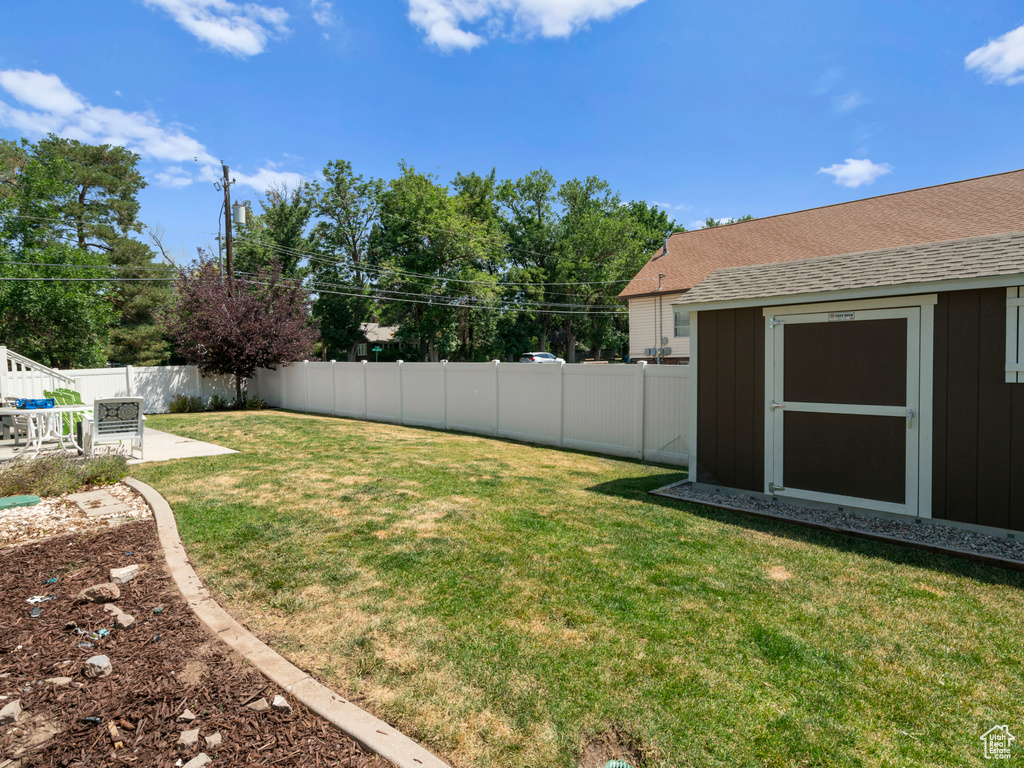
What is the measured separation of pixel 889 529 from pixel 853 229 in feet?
56.4

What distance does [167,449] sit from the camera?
390 inches

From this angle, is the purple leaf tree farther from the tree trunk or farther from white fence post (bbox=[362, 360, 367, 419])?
the tree trunk

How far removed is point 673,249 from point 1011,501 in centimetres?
2174

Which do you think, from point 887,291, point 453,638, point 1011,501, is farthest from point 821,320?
point 453,638

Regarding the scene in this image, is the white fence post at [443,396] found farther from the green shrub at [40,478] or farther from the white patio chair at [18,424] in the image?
the white patio chair at [18,424]

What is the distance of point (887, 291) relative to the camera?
5348 mm

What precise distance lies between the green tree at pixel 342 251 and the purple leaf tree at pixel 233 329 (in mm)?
15803

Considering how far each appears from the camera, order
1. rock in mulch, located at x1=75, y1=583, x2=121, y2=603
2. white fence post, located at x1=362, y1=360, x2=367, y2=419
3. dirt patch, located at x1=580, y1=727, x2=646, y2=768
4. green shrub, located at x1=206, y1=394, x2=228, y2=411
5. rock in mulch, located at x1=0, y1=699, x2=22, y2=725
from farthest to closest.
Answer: green shrub, located at x1=206, y1=394, x2=228, y2=411
white fence post, located at x1=362, y1=360, x2=367, y2=419
rock in mulch, located at x1=75, y1=583, x2=121, y2=603
rock in mulch, located at x1=0, y1=699, x2=22, y2=725
dirt patch, located at x1=580, y1=727, x2=646, y2=768

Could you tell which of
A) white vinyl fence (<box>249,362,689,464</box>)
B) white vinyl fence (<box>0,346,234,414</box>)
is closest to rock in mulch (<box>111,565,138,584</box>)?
white vinyl fence (<box>249,362,689,464</box>)

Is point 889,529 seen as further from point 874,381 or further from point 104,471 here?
point 104,471

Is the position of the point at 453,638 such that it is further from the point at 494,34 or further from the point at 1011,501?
the point at 494,34

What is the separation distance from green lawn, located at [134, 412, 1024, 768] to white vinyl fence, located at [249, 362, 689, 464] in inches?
106

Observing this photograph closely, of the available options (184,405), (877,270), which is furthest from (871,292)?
(184,405)

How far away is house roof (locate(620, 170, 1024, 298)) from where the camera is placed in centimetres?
1595
